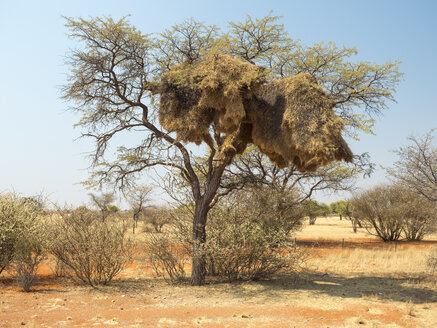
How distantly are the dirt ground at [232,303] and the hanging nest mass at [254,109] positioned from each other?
368cm

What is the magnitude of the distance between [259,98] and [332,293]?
19.8ft

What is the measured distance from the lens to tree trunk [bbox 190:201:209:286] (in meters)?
10.3

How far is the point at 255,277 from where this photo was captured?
10969mm

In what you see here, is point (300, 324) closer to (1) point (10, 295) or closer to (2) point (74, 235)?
(2) point (74, 235)

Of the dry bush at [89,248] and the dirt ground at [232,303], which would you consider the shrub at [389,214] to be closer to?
the dirt ground at [232,303]

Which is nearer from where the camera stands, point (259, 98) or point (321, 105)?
point (321, 105)

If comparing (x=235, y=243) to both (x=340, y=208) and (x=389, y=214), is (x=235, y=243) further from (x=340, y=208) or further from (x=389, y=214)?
(x=340, y=208)

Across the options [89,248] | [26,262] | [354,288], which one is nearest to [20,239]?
[26,262]

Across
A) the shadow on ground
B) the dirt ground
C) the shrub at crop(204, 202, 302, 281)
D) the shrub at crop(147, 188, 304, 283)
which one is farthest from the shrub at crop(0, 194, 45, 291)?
the shadow on ground

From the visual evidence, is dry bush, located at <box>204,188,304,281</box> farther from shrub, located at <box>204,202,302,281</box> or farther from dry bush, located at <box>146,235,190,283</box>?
dry bush, located at <box>146,235,190,283</box>

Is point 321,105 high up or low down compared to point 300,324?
up

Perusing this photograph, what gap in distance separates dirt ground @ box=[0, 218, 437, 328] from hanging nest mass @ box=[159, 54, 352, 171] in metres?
3.68

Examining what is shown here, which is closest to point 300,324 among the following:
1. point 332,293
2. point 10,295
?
point 332,293

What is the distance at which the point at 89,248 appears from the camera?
33.0ft
